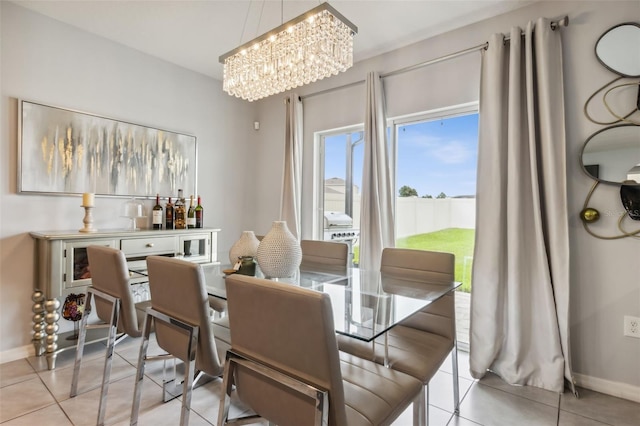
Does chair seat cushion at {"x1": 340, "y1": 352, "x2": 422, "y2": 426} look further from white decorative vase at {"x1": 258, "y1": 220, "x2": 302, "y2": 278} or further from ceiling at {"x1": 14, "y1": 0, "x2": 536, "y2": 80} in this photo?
ceiling at {"x1": 14, "y1": 0, "x2": 536, "y2": 80}

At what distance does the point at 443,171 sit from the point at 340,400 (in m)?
2.33

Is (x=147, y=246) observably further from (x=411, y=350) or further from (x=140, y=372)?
(x=411, y=350)

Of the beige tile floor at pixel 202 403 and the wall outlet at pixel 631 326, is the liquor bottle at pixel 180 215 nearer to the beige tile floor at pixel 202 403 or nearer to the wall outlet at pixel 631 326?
the beige tile floor at pixel 202 403

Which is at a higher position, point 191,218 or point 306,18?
point 306,18

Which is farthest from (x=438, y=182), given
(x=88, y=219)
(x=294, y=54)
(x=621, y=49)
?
(x=88, y=219)

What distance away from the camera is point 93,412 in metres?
1.82

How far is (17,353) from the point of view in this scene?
2410 mm

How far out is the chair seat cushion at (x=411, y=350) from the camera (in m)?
1.47

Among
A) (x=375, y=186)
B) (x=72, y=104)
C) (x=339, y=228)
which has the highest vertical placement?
(x=72, y=104)

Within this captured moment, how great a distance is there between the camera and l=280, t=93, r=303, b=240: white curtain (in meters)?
3.52

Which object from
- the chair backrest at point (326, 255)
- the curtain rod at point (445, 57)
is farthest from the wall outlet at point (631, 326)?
the curtain rod at point (445, 57)

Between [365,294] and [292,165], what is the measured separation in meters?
2.15

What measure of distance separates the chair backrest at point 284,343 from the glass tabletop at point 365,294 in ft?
0.84

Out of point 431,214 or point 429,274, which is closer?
point 429,274
